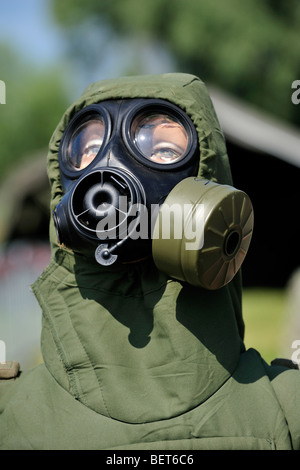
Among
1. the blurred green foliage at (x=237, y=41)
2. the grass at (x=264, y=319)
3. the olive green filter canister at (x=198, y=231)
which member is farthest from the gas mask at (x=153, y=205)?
the blurred green foliage at (x=237, y=41)

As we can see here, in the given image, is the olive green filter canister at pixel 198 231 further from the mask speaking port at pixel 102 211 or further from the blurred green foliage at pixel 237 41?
the blurred green foliage at pixel 237 41

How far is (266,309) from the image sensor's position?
1055 centimetres

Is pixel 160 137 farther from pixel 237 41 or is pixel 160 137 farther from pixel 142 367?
pixel 237 41

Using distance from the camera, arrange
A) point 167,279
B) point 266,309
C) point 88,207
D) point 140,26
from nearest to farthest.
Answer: point 88,207 < point 167,279 < point 266,309 < point 140,26

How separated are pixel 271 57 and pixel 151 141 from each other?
56.0 feet

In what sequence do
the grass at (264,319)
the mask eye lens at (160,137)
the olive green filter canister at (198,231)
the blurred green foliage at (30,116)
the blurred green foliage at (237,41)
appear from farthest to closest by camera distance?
the blurred green foliage at (30,116)
the blurred green foliage at (237,41)
the grass at (264,319)
the mask eye lens at (160,137)
the olive green filter canister at (198,231)

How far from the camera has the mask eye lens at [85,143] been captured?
2.36 meters

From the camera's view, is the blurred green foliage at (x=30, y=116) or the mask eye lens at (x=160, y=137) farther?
the blurred green foliage at (x=30, y=116)

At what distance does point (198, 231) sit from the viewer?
205 cm

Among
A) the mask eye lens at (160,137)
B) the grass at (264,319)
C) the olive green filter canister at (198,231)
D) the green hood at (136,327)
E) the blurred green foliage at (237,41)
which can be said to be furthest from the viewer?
the blurred green foliage at (237,41)

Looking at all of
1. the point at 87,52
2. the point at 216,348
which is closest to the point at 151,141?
the point at 216,348

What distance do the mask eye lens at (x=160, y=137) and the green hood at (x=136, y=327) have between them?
0.24 feet

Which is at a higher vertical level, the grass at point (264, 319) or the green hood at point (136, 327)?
the green hood at point (136, 327)

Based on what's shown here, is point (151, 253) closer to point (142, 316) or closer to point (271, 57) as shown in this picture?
point (142, 316)
